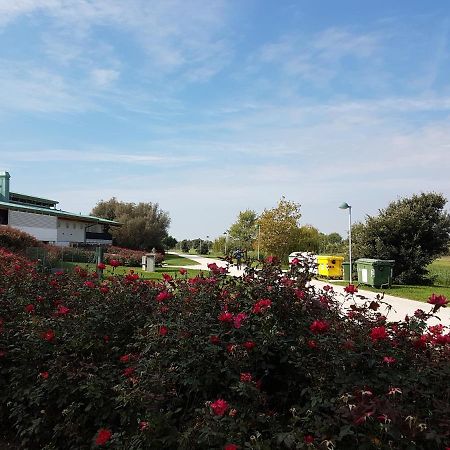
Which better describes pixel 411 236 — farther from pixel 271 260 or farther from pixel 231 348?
pixel 231 348

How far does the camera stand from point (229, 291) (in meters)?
3.42

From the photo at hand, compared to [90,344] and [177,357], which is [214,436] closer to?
[177,357]

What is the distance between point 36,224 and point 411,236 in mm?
26712

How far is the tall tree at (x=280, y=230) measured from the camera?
3569 cm

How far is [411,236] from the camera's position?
21234mm

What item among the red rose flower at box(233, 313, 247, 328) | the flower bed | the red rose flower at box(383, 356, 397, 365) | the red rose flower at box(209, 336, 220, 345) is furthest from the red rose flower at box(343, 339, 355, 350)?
the red rose flower at box(209, 336, 220, 345)

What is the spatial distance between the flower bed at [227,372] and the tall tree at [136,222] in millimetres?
47807

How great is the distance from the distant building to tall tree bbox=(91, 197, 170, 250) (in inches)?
67.7

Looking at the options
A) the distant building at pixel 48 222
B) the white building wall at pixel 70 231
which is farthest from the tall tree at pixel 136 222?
the white building wall at pixel 70 231

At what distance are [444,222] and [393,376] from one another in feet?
69.2

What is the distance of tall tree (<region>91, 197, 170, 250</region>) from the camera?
167 feet

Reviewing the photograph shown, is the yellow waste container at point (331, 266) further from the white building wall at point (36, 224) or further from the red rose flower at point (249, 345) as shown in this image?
the white building wall at point (36, 224)

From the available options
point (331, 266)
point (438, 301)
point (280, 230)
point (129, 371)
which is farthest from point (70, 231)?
point (438, 301)

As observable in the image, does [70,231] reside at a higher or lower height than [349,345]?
higher
